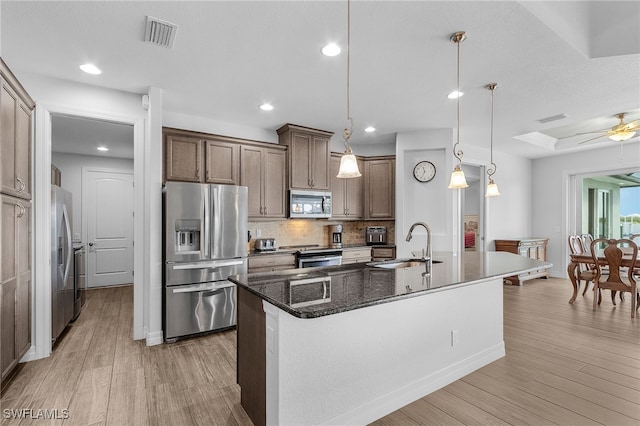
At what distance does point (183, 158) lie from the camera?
157 inches

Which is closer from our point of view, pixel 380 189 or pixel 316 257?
pixel 316 257

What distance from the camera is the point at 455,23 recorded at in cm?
229

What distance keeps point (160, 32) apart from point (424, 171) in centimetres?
411

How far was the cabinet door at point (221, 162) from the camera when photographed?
415cm

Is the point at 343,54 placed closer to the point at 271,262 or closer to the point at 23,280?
the point at 271,262

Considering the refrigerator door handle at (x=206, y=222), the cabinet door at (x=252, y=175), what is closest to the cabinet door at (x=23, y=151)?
the refrigerator door handle at (x=206, y=222)

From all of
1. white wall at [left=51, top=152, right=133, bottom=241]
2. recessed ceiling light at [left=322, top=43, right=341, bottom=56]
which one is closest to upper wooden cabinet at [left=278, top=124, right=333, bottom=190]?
recessed ceiling light at [left=322, top=43, right=341, bottom=56]

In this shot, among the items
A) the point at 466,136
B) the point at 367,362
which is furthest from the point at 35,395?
the point at 466,136

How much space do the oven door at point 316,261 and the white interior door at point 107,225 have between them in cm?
423

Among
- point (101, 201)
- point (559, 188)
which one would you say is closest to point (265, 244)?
point (101, 201)

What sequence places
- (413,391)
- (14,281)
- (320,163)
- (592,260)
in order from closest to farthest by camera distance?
(413,391), (14,281), (592,260), (320,163)

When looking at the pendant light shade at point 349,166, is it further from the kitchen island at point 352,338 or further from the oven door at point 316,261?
the oven door at point 316,261

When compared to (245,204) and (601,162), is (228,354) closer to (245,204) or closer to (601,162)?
(245,204)

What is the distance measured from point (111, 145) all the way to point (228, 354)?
4.56 meters
